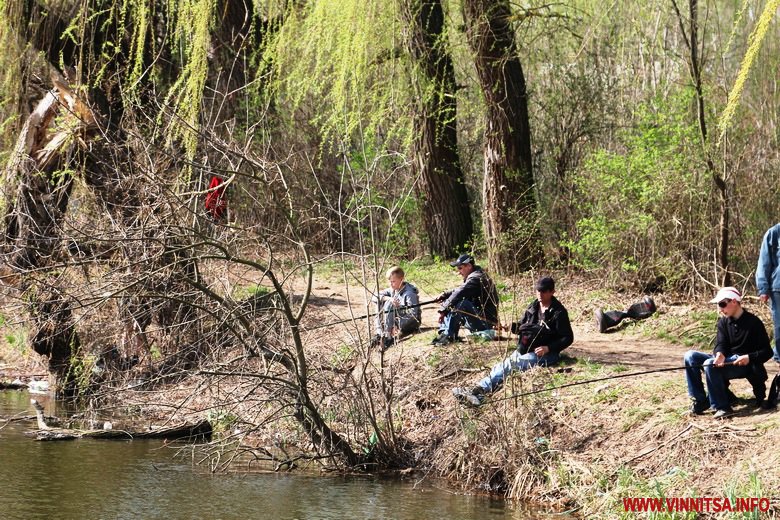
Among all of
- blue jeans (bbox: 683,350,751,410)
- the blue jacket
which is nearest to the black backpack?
blue jeans (bbox: 683,350,751,410)

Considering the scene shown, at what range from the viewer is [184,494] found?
9078 mm

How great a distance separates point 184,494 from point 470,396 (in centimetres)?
260

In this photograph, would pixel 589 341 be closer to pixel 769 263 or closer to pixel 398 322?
pixel 398 322

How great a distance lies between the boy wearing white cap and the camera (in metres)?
8.41

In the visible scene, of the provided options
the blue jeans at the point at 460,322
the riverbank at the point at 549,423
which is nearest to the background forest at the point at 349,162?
the riverbank at the point at 549,423

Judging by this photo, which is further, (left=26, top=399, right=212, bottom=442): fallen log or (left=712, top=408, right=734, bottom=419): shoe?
(left=26, top=399, right=212, bottom=442): fallen log

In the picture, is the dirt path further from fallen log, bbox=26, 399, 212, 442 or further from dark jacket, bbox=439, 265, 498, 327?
fallen log, bbox=26, 399, 212, 442

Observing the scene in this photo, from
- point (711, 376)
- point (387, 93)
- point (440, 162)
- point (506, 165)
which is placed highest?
point (387, 93)

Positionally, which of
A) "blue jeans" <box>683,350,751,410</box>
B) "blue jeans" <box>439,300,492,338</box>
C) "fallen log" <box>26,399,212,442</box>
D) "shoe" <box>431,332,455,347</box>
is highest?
"blue jeans" <box>439,300,492,338</box>

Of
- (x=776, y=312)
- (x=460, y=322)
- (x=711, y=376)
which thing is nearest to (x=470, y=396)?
(x=460, y=322)

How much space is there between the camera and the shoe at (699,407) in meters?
8.83

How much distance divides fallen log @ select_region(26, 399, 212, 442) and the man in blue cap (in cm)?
257

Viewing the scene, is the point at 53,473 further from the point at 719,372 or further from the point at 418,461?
the point at 719,372

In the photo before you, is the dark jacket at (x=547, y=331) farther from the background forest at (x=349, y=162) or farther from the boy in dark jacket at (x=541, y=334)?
the background forest at (x=349, y=162)
